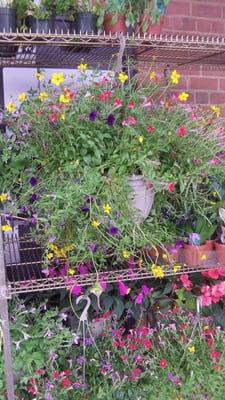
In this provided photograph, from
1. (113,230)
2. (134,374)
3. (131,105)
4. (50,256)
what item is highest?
(131,105)

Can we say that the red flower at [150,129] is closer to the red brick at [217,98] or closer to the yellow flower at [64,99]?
the yellow flower at [64,99]

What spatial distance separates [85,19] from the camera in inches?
64.4

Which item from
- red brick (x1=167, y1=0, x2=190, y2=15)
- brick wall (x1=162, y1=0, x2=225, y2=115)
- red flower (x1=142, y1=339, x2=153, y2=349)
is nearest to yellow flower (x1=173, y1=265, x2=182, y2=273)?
red flower (x1=142, y1=339, x2=153, y2=349)

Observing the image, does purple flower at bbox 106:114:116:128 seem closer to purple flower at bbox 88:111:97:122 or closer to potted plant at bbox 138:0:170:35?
purple flower at bbox 88:111:97:122

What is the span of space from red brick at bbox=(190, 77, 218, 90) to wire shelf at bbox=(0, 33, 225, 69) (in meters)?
0.35

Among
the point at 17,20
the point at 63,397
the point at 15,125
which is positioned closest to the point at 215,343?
the point at 63,397

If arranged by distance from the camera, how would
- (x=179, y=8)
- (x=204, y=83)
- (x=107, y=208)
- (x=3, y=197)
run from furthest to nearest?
(x=204, y=83) → (x=179, y=8) → (x=3, y=197) → (x=107, y=208)

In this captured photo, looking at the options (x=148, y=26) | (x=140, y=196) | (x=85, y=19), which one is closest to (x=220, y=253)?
(x=140, y=196)

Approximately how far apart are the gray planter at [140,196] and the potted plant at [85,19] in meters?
0.69

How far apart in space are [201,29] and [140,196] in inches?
62.2

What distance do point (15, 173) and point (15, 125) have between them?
192 millimetres

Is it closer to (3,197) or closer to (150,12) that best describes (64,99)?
(3,197)

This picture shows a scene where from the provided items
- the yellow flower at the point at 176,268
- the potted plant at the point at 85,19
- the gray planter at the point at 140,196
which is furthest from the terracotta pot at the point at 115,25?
the yellow flower at the point at 176,268

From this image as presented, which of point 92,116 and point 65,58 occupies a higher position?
point 65,58
